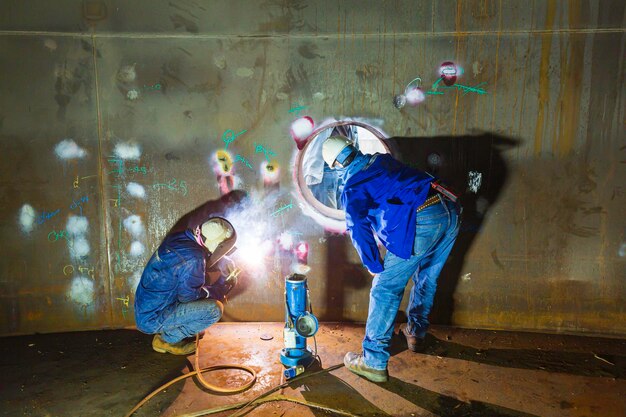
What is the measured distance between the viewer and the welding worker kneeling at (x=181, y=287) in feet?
11.2

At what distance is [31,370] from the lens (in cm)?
351

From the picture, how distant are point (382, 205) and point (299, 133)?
4.78ft

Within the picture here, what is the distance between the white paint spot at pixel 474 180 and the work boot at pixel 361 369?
2097 mm

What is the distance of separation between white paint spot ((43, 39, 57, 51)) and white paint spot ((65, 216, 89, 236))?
69.4 inches

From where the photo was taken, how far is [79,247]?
13.9 feet

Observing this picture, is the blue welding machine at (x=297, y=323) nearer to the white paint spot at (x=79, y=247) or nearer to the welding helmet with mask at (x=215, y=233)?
the welding helmet with mask at (x=215, y=233)

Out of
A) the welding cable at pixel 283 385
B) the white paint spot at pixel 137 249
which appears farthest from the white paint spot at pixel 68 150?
the welding cable at pixel 283 385

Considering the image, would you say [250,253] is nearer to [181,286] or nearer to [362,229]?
[181,286]

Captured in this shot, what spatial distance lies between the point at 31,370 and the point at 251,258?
2234 mm

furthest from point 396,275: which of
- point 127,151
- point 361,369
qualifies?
point 127,151

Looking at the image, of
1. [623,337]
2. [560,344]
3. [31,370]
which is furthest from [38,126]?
[623,337]

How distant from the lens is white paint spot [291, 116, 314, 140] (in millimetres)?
4160

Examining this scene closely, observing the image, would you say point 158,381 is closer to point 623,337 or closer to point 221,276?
point 221,276

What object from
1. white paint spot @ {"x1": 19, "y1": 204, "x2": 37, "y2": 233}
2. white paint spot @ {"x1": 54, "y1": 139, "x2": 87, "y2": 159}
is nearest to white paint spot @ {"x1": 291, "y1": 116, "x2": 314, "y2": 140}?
white paint spot @ {"x1": 54, "y1": 139, "x2": 87, "y2": 159}
